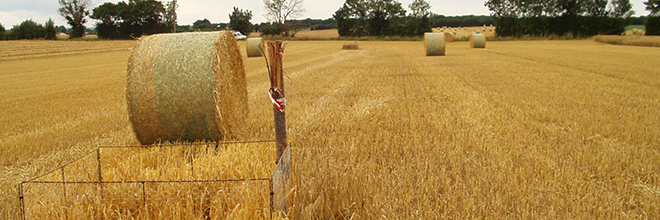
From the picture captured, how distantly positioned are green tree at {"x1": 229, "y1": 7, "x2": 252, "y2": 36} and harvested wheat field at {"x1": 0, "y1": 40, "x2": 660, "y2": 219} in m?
50.8

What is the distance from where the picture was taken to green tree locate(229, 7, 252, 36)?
59.2 m

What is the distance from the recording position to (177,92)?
4.52m

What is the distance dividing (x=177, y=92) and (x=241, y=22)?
57.0m

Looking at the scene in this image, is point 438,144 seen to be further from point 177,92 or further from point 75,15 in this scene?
point 75,15

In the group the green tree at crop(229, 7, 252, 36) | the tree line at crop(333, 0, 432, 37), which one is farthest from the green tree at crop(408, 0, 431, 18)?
the green tree at crop(229, 7, 252, 36)

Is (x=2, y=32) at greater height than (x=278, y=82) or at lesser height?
greater

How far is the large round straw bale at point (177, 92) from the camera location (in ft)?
14.8

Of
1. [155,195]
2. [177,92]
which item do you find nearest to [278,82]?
[155,195]

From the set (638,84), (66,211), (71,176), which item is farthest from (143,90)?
(638,84)

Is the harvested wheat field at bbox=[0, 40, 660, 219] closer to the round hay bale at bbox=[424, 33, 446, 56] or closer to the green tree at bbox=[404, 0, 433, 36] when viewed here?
the round hay bale at bbox=[424, 33, 446, 56]

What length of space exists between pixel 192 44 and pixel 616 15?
174 feet

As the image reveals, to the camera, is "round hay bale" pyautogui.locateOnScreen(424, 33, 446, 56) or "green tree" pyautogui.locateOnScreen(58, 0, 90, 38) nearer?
"round hay bale" pyautogui.locateOnScreen(424, 33, 446, 56)

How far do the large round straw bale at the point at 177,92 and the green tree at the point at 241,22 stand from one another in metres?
56.3

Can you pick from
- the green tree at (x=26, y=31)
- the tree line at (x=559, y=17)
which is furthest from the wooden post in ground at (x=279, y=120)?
the green tree at (x=26, y=31)
